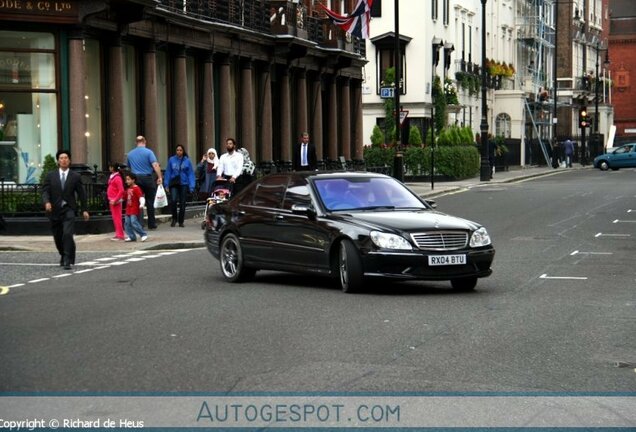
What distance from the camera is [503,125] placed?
8325 cm

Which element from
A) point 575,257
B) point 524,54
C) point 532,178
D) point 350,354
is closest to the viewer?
point 350,354

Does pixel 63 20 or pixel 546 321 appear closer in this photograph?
pixel 546 321

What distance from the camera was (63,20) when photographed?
1104 inches

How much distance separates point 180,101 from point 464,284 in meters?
19.6

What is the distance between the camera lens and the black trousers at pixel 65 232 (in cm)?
1991

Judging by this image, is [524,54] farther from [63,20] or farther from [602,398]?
[602,398]

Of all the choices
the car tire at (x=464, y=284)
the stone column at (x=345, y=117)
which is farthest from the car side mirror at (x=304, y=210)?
the stone column at (x=345, y=117)

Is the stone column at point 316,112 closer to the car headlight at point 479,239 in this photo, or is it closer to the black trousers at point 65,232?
the black trousers at point 65,232

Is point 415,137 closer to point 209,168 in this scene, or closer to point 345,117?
point 345,117

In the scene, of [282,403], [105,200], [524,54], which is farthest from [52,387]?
[524,54]

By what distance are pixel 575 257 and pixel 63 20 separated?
12.6 m

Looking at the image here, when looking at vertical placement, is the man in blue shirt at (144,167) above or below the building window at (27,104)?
below

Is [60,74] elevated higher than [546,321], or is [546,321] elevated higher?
[60,74]

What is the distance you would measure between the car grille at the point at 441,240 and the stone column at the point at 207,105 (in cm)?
2155
